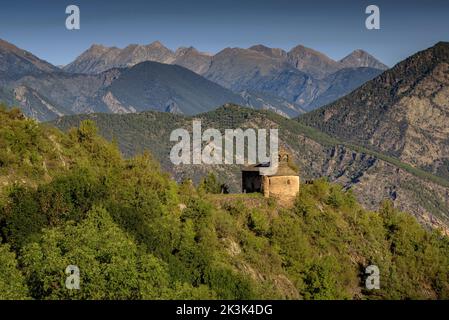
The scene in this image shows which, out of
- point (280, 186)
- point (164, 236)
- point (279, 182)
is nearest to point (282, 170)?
point (279, 182)

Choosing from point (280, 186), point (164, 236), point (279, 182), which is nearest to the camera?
point (164, 236)

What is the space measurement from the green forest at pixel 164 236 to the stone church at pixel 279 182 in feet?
4.89

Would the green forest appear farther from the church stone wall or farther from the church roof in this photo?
the church roof

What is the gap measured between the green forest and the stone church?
58.7 inches

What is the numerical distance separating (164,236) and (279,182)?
20.7m

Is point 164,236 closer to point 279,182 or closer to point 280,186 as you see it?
point 279,182

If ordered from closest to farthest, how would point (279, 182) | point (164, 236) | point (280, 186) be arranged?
point (164, 236) → point (279, 182) → point (280, 186)

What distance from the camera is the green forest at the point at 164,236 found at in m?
51.6

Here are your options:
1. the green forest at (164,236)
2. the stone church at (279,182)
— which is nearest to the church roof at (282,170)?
the stone church at (279,182)

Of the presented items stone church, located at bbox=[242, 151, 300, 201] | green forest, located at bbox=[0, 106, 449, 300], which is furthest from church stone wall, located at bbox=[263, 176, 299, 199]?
green forest, located at bbox=[0, 106, 449, 300]

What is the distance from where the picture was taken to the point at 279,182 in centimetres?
8350

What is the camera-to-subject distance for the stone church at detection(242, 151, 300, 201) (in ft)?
273

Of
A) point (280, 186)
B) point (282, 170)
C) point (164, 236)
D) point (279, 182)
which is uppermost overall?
point (282, 170)

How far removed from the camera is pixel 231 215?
262 ft
